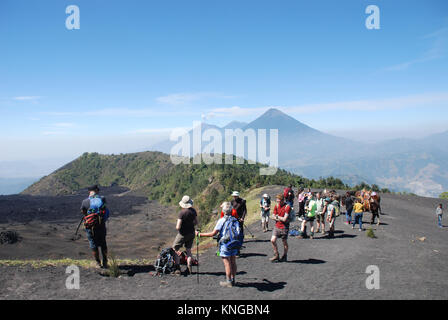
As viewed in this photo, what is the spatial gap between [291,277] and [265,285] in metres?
0.98

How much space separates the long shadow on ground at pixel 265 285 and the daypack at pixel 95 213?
407cm

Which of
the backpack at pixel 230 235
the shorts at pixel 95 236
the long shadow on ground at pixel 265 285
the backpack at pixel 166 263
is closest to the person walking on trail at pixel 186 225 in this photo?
the backpack at pixel 166 263

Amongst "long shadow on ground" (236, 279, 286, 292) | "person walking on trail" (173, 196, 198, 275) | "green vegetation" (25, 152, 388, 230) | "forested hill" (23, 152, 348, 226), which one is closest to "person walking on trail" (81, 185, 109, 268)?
"person walking on trail" (173, 196, 198, 275)

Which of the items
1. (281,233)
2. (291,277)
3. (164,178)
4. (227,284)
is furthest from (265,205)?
(164,178)

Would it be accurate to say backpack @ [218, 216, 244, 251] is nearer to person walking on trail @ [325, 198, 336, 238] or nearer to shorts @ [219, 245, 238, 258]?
shorts @ [219, 245, 238, 258]

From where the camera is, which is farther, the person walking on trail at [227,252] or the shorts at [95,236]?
the shorts at [95,236]

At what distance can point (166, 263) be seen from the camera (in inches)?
303

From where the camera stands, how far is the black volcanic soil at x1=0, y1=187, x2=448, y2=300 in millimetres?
6328

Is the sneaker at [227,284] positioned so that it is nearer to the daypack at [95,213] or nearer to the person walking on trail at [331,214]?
the daypack at [95,213]

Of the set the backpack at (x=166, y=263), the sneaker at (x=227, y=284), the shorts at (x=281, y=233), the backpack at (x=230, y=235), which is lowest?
the sneaker at (x=227, y=284)

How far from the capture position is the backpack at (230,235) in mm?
6328

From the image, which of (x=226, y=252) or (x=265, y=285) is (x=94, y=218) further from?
(x=265, y=285)

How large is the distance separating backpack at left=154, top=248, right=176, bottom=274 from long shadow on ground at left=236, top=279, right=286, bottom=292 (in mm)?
1952
